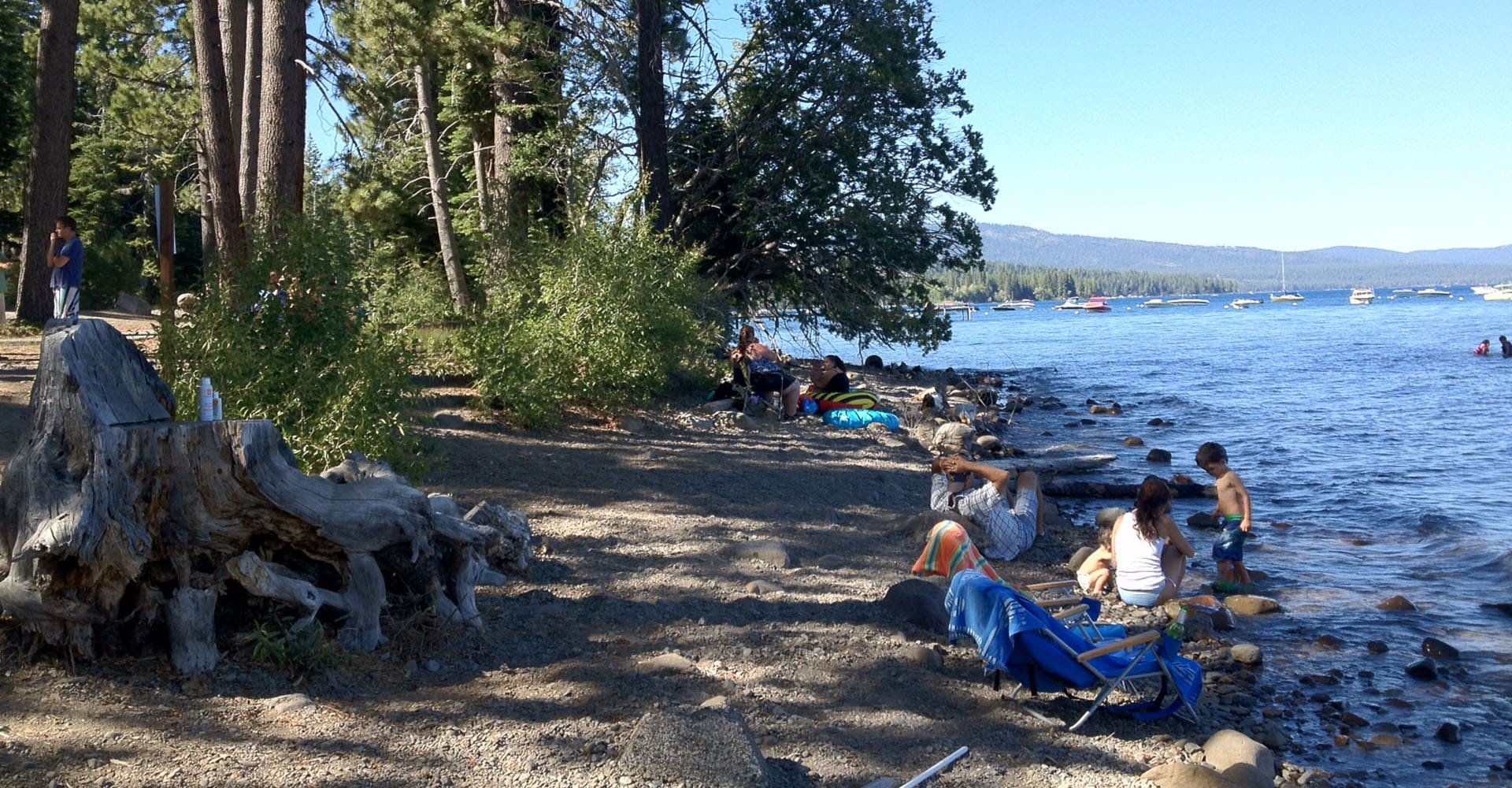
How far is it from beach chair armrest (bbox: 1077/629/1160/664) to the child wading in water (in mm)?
3842

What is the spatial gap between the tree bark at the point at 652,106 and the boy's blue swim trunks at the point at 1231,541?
38.2 ft

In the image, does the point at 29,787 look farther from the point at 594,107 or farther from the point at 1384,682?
the point at 594,107

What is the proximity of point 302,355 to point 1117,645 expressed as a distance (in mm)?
5395

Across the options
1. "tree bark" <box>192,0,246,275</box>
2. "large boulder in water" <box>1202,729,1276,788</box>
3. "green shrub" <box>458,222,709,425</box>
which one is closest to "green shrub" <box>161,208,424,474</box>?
"green shrub" <box>458,222,709,425</box>

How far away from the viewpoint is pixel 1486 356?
4275 cm

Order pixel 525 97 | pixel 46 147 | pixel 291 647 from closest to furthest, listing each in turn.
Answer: pixel 291 647 < pixel 46 147 < pixel 525 97

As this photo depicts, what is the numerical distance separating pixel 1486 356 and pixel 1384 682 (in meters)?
41.1

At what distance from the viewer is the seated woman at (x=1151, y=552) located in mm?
8523

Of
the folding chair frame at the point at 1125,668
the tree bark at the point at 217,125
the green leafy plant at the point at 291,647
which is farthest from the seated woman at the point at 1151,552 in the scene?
the tree bark at the point at 217,125

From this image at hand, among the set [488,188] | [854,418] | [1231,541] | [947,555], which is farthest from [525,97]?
[1231,541]

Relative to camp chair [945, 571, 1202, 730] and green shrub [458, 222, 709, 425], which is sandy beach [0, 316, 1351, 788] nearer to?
camp chair [945, 571, 1202, 730]

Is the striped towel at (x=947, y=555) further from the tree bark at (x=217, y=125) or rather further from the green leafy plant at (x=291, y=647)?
the tree bark at (x=217, y=125)

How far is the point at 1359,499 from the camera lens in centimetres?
1523

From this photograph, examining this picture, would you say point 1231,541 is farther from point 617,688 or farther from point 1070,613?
point 617,688
